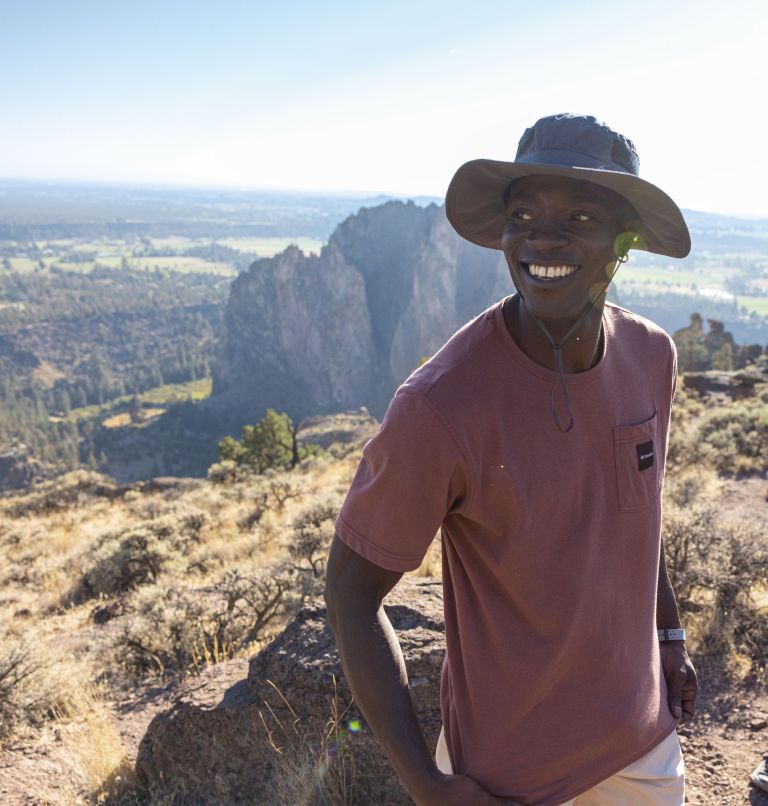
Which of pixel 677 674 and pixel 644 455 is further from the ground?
pixel 644 455

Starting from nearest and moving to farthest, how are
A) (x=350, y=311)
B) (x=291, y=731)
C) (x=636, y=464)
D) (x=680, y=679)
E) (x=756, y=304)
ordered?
(x=636, y=464), (x=680, y=679), (x=291, y=731), (x=350, y=311), (x=756, y=304)

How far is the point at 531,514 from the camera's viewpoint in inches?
46.8

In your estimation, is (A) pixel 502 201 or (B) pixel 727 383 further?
(B) pixel 727 383

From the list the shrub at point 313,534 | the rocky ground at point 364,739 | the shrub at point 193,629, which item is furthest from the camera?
the shrub at point 313,534

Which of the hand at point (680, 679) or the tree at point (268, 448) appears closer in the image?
the hand at point (680, 679)

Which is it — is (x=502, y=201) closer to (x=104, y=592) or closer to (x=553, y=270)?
(x=553, y=270)

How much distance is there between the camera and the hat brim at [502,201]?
4.03 feet

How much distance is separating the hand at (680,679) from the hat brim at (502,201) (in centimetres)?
110

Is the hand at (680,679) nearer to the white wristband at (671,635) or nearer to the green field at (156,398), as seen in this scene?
the white wristband at (671,635)

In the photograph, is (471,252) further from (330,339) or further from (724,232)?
(724,232)

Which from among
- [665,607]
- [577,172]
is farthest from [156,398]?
[577,172]

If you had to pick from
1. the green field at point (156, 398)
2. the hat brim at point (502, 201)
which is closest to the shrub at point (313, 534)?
the hat brim at point (502, 201)

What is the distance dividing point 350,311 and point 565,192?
8662 cm

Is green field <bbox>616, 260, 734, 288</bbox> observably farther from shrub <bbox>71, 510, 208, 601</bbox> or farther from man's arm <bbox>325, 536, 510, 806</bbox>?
man's arm <bbox>325, 536, 510, 806</bbox>
